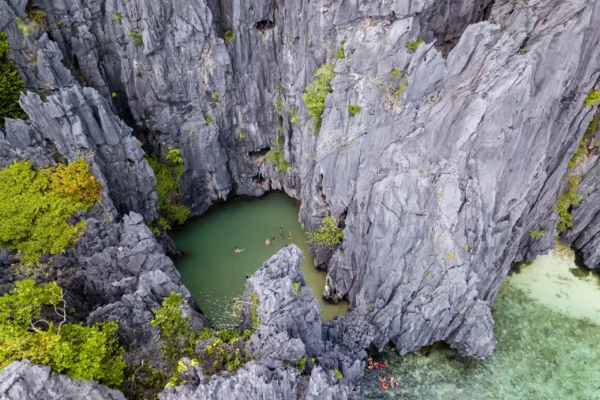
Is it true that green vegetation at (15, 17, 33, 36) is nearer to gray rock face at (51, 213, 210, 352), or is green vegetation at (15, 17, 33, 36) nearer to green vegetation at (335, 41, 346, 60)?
gray rock face at (51, 213, 210, 352)

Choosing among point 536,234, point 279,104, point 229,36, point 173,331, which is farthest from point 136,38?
point 536,234

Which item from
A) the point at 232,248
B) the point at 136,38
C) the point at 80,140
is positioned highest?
the point at 136,38

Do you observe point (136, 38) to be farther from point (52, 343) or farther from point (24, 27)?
point (52, 343)

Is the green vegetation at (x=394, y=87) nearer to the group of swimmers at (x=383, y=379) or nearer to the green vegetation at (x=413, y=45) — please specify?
the green vegetation at (x=413, y=45)

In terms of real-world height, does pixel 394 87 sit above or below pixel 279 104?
above

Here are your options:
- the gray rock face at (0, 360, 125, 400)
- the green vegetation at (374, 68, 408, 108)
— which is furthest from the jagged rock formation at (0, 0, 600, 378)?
the gray rock face at (0, 360, 125, 400)

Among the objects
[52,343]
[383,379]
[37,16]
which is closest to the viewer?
[52,343]

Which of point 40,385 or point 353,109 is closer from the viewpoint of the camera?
point 40,385
